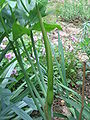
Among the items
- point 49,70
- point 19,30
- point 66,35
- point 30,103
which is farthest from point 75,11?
point 49,70

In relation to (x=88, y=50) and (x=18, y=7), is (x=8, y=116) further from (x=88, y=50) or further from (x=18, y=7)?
(x=88, y=50)

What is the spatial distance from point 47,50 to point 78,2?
3799 millimetres

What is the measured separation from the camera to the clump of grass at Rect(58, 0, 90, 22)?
3.87m

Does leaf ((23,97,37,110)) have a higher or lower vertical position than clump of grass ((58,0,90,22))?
Answer: higher

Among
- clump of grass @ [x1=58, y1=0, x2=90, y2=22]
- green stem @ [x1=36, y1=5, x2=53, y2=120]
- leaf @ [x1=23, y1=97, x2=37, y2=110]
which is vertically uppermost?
green stem @ [x1=36, y1=5, x2=53, y2=120]

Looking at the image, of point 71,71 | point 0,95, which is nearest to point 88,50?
point 71,71

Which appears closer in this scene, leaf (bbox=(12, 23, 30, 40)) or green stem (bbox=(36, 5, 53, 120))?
green stem (bbox=(36, 5, 53, 120))

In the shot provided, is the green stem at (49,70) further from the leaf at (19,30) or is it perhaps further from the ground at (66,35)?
the ground at (66,35)

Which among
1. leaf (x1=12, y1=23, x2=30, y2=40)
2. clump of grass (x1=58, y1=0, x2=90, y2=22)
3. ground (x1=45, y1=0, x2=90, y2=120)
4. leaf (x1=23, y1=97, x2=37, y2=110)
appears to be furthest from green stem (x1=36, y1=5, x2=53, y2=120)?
clump of grass (x1=58, y1=0, x2=90, y2=22)

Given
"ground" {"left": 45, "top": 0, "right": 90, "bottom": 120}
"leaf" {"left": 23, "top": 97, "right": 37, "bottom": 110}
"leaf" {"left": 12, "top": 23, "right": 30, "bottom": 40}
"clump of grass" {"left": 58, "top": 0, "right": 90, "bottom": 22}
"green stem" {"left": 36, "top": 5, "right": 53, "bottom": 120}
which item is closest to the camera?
"green stem" {"left": 36, "top": 5, "right": 53, "bottom": 120}

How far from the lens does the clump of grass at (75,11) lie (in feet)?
12.7

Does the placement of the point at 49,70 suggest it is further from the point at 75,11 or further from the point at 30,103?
the point at 75,11

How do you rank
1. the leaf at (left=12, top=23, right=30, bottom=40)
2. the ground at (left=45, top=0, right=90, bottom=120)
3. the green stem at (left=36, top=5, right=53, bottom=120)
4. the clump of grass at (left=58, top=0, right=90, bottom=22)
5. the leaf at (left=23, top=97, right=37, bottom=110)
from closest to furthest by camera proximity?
the green stem at (left=36, top=5, right=53, bottom=120) → the leaf at (left=12, top=23, right=30, bottom=40) → the leaf at (left=23, top=97, right=37, bottom=110) → the ground at (left=45, top=0, right=90, bottom=120) → the clump of grass at (left=58, top=0, right=90, bottom=22)

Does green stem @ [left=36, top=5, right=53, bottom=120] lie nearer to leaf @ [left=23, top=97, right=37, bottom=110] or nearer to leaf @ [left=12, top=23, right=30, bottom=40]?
leaf @ [left=12, top=23, right=30, bottom=40]
